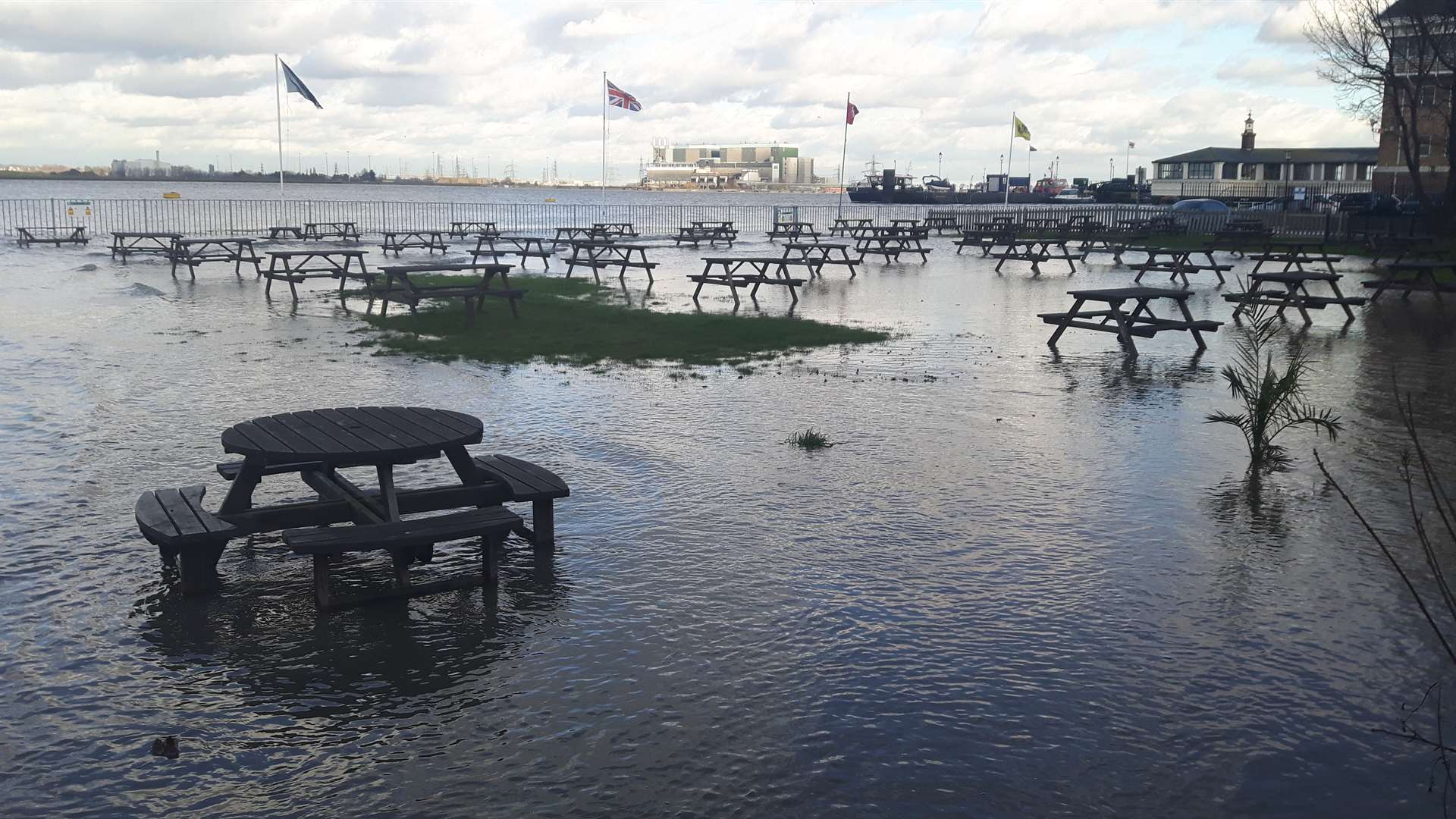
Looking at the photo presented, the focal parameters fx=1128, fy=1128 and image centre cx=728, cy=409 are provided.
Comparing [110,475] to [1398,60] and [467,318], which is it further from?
[1398,60]

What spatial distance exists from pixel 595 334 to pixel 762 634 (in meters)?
10.9

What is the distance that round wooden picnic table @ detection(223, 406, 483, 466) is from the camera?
557cm

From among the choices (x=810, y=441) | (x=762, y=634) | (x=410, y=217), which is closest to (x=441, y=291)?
(x=810, y=441)

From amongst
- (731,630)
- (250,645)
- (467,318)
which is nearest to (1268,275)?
(467,318)

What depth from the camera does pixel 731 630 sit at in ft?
17.5

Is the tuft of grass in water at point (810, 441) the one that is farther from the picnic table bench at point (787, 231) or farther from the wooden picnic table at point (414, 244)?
the picnic table bench at point (787, 231)

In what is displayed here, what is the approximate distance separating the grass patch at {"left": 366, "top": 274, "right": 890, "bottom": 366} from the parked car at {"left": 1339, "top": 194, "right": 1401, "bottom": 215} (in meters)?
33.9

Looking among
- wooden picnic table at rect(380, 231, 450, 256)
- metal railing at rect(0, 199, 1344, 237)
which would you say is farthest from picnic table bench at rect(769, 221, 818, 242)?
wooden picnic table at rect(380, 231, 450, 256)

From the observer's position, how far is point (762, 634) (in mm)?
5285

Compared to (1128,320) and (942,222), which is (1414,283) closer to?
(1128,320)

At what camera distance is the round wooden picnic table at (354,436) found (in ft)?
18.3

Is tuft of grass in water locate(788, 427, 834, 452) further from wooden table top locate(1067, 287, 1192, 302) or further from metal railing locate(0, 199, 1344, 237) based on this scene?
metal railing locate(0, 199, 1344, 237)

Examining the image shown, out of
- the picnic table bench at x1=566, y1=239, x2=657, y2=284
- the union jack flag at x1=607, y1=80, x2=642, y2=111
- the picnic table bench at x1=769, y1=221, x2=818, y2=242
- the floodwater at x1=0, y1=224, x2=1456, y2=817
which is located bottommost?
the floodwater at x1=0, y1=224, x2=1456, y2=817

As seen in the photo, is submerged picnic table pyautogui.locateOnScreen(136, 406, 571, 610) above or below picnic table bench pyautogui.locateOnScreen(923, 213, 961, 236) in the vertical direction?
below
